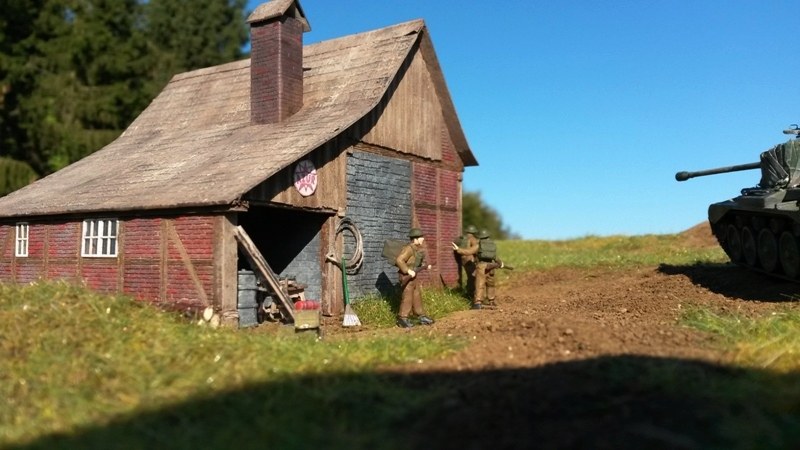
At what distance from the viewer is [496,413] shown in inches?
250

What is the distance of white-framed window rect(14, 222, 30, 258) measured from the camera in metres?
14.8

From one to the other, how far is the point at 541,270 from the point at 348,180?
8348mm

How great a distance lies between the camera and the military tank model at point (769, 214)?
1265cm

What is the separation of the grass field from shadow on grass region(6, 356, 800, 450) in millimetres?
24

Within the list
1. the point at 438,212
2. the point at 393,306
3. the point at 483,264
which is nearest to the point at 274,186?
the point at 393,306

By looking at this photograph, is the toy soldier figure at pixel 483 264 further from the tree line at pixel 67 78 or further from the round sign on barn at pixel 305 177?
the tree line at pixel 67 78

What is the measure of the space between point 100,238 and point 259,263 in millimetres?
3678

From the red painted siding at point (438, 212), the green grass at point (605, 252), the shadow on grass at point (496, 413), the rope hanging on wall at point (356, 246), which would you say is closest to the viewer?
the shadow on grass at point (496, 413)

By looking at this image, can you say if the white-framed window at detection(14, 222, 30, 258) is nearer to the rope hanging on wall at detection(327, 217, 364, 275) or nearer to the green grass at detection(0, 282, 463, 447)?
the green grass at detection(0, 282, 463, 447)

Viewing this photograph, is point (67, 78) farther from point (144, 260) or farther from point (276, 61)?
point (144, 260)

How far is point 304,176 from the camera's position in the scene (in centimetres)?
1284

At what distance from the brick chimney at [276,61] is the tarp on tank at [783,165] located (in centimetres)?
964

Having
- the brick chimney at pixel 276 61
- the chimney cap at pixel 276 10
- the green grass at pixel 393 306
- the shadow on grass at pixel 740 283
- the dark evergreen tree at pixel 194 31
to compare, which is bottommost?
the green grass at pixel 393 306

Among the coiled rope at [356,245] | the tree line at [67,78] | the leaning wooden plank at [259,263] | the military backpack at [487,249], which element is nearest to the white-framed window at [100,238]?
the leaning wooden plank at [259,263]
